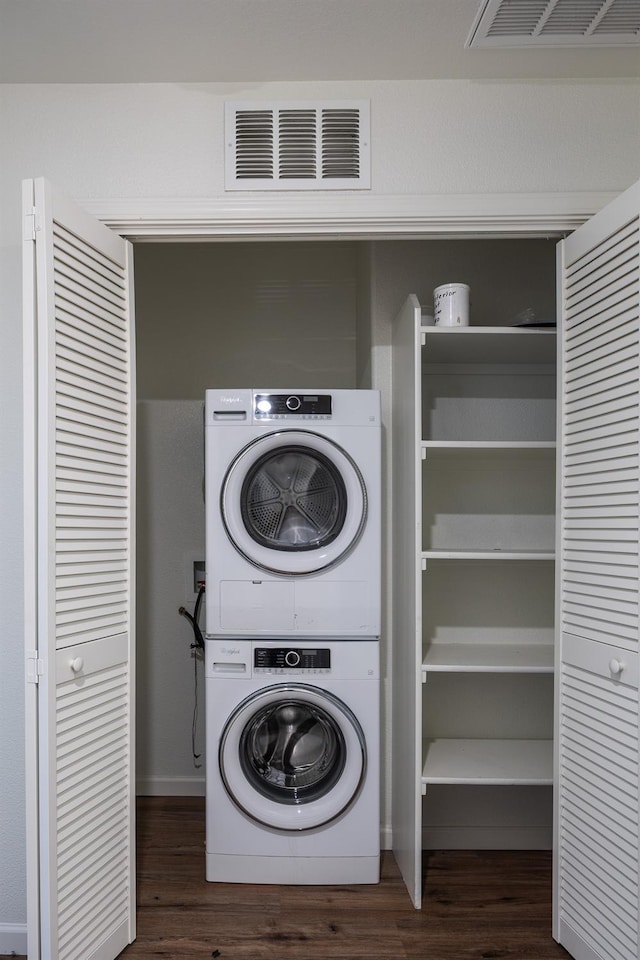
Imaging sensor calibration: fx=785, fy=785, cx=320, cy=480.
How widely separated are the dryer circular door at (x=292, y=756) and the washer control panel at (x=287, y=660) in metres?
0.06

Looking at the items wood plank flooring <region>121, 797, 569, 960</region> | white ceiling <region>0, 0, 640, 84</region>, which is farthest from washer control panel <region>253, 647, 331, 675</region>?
white ceiling <region>0, 0, 640, 84</region>

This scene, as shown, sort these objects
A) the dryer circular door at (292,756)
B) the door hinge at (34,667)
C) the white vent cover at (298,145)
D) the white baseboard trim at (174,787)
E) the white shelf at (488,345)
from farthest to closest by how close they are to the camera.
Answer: the white baseboard trim at (174,787)
the dryer circular door at (292,756)
the white shelf at (488,345)
the white vent cover at (298,145)
the door hinge at (34,667)

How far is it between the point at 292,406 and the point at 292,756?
1305mm

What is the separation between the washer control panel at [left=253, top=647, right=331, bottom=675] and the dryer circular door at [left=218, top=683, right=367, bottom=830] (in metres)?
0.06

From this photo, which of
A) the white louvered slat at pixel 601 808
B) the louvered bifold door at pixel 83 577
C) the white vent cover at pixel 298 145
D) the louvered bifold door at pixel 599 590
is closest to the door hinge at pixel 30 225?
the louvered bifold door at pixel 83 577

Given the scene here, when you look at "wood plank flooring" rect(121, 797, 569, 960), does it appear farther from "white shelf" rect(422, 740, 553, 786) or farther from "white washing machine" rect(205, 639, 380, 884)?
"white shelf" rect(422, 740, 553, 786)

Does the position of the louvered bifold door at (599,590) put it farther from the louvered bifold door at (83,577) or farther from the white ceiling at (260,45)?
the louvered bifold door at (83,577)

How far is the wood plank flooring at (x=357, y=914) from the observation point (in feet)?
7.87

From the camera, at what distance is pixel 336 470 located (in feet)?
9.43

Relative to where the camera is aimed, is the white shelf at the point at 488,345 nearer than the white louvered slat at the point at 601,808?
No

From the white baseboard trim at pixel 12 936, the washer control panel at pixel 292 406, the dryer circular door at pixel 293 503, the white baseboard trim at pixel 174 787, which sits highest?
the washer control panel at pixel 292 406

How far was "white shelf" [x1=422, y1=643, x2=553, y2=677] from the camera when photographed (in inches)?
105

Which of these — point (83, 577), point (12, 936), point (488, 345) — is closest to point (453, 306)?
point (488, 345)

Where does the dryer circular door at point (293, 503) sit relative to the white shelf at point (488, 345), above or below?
below
